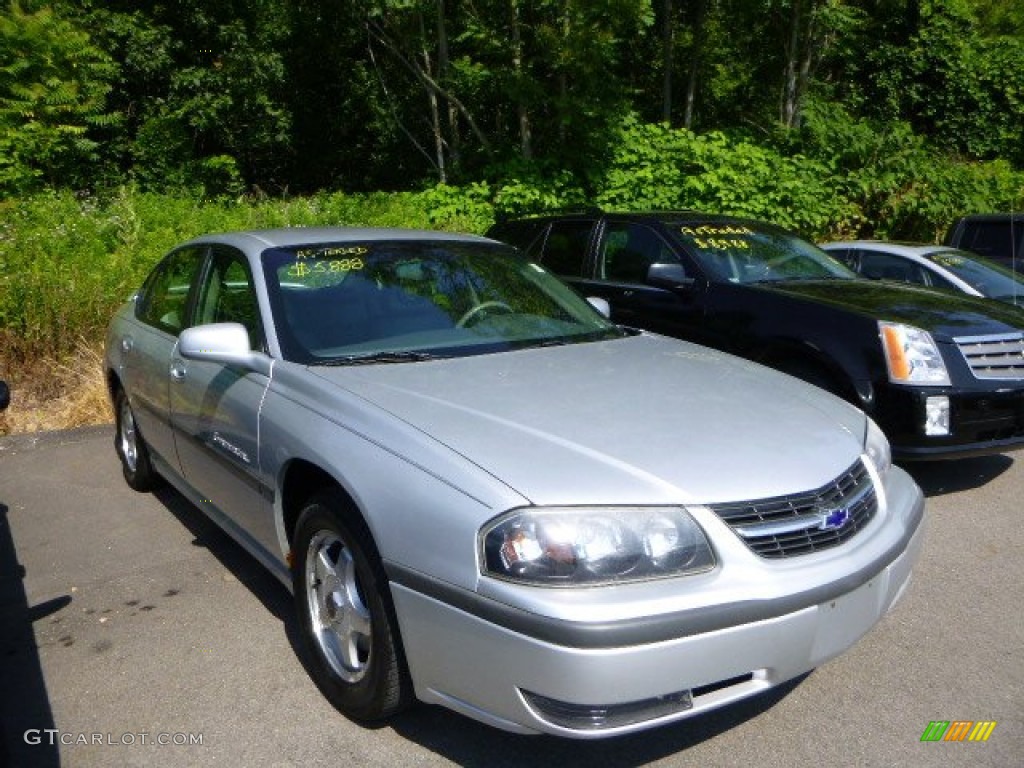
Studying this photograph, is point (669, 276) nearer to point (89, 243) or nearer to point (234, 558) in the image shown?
point (234, 558)

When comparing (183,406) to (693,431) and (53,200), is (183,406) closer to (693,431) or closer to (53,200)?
(693,431)

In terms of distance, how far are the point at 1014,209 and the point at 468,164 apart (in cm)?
817

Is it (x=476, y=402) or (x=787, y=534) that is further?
(x=476, y=402)

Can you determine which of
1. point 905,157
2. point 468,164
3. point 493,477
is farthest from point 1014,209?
point 493,477

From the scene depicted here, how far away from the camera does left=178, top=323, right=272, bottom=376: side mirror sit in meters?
3.52

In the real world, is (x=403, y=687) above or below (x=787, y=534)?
below

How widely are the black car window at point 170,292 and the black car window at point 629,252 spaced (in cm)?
311

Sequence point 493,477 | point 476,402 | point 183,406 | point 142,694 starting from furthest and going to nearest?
1. point 183,406
2. point 142,694
3. point 476,402
4. point 493,477

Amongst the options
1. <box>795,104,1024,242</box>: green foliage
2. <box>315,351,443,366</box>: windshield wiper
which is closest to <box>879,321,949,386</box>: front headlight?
<box>315,351,443,366</box>: windshield wiper

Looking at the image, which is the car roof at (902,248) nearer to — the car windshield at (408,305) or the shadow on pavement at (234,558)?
the car windshield at (408,305)

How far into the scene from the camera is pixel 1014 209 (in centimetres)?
1394

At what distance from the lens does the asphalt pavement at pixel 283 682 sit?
2883 millimetres

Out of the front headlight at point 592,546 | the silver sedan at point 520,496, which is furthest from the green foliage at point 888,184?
the front headlight at point 592,546

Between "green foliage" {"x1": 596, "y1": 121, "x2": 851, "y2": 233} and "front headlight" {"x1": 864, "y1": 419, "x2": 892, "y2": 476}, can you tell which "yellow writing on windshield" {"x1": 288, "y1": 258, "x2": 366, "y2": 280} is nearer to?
"front headlight" {"x1": 864, "y1": 419, "x2": 892, "y2": 476}
